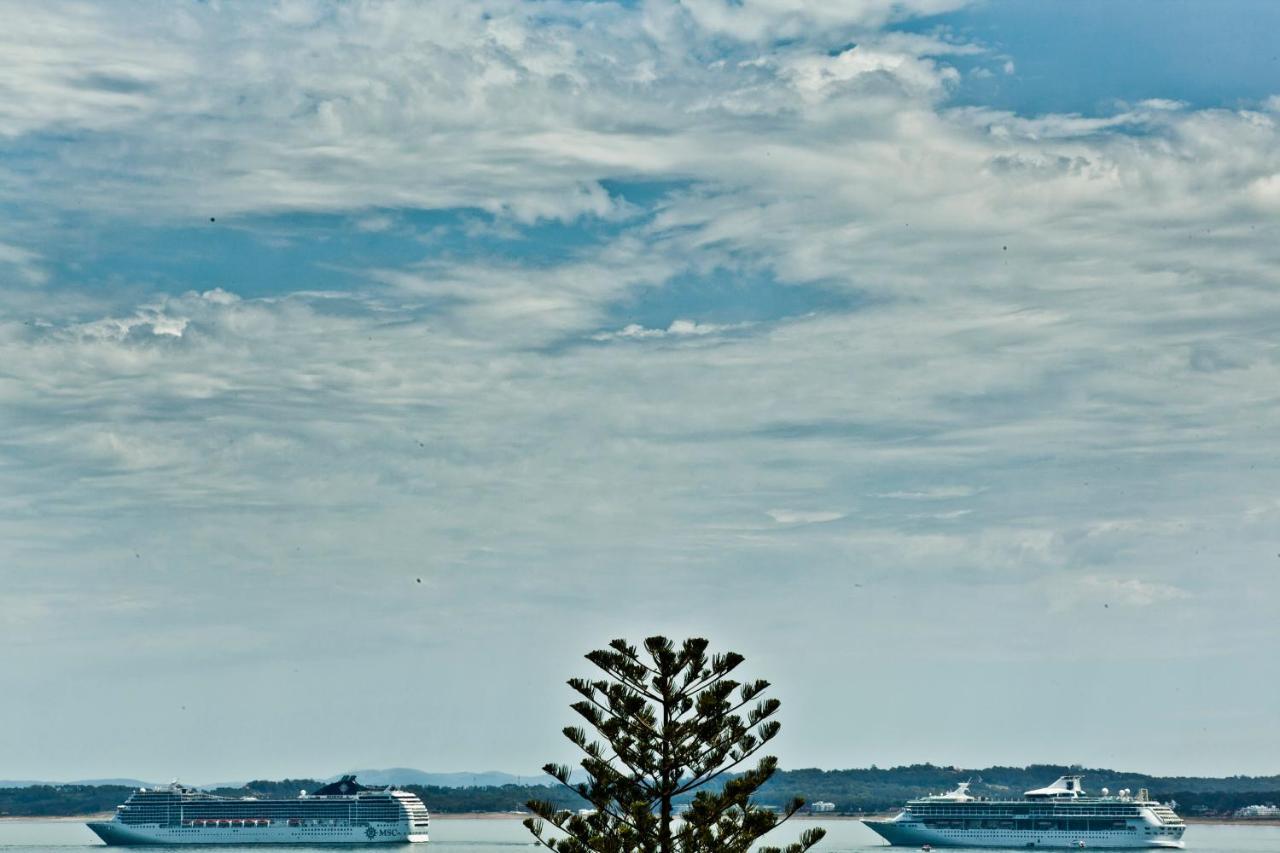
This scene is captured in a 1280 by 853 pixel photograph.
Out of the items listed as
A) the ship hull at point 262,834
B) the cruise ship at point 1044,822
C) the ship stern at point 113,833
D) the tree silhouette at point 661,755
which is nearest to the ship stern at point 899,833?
the cruise ship at point 1044,822

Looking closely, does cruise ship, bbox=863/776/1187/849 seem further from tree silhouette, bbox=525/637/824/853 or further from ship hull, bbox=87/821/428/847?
tree silhouette, bbox=525/637/824/853

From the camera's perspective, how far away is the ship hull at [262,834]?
16425cm

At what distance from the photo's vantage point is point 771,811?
30.5 meters

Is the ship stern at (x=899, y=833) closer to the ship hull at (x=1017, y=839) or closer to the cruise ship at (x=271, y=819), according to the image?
the ship hull at (x=1017, y=839)

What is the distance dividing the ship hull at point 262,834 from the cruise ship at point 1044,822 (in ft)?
158

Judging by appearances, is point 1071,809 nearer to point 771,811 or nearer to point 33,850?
point 33,850

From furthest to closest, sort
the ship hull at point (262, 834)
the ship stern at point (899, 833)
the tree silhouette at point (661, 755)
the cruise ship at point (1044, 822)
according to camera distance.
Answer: the ship hull at point (262, 834) < the ship stern at point (899, 833) < the cruise ship at point (1044, 822) < the tree silhouette at point (661, 755)

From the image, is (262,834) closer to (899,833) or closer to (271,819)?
(271,819)

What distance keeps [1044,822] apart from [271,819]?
75.3 metres

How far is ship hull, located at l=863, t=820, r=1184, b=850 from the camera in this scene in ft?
472

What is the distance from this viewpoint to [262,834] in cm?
16400

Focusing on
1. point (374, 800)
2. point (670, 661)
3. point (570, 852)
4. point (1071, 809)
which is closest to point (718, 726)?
point (670, 661)

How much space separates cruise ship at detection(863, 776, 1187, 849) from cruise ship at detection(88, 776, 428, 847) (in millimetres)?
47826

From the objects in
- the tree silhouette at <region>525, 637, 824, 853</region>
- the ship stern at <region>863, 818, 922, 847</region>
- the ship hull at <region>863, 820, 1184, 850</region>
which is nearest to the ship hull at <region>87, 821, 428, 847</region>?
the ship stern at <region>863, 818, 922, 847</region>
